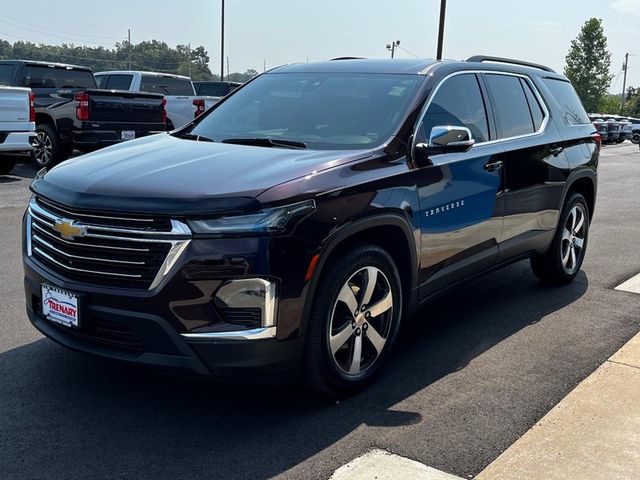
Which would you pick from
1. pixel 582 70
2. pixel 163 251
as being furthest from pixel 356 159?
pixel 582 70

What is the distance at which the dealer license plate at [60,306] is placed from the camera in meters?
3.38

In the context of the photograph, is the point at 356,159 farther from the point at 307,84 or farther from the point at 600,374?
the point at 600,374

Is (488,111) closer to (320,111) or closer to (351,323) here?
(320,111)

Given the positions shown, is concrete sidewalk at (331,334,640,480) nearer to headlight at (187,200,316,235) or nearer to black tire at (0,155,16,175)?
headlight at (187,200,316,235)

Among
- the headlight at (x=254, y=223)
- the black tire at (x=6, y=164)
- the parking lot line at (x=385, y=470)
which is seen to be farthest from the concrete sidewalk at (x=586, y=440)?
the black tire at (x=6, y=164)

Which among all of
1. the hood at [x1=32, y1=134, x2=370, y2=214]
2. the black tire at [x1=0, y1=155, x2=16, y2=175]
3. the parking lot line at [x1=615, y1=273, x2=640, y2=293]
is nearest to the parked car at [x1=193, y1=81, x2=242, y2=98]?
the black tire at [x1=0, y1=155, x2=16, y2=175]

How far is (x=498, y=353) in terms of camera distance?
4598 mm

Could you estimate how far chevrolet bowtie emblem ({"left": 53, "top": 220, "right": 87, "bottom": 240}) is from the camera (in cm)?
334

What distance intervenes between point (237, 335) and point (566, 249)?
394cm

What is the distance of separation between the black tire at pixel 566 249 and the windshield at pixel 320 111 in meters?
2.26

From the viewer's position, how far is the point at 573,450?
131 inches

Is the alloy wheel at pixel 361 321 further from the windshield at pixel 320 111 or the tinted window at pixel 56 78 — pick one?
the tinted window at pixel 56 78

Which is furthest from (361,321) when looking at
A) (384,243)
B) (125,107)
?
(125,107)

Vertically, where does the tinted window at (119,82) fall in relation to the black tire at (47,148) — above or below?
above
